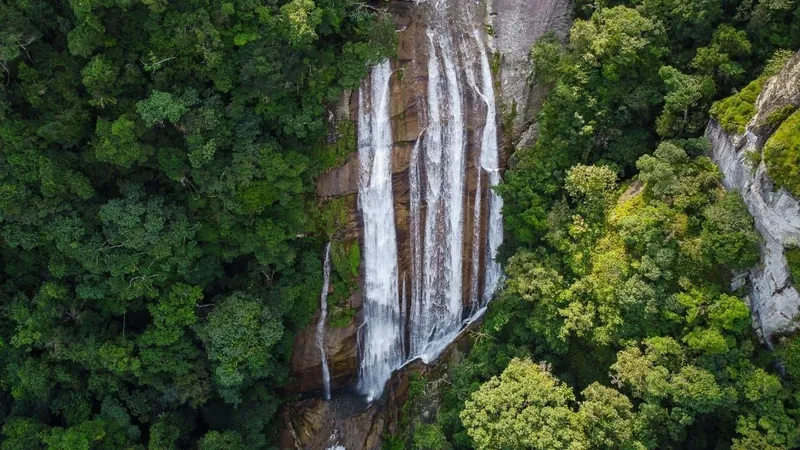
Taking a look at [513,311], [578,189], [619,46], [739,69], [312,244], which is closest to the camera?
[739,69]

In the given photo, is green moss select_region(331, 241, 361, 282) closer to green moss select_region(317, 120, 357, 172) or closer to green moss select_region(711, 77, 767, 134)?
green moss select_region(317, 120, 357, 172)

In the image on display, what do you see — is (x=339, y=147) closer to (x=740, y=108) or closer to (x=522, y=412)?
(x=522, y=412)

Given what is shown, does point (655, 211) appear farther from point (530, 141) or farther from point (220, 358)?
point (220, 358)

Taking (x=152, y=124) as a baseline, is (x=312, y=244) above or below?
below

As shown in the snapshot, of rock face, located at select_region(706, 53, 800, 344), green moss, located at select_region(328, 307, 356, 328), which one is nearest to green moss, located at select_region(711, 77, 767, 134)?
rock face, located at select_region(706, 53, 800, 344)

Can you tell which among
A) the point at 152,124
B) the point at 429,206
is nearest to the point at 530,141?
the point at 429,206

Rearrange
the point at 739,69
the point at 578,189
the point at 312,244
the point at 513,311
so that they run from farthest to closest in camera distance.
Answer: the point at 312,244, the point at 513,311, the point at 578,189, the point at 739,69
